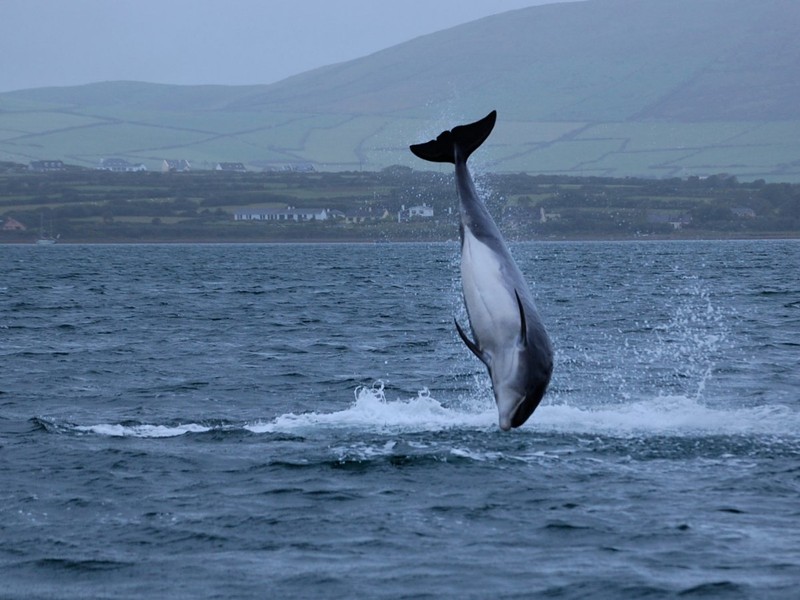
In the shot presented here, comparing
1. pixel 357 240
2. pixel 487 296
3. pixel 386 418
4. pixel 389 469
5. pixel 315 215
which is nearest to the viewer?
pixel 487 296

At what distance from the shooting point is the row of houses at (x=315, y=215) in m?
183

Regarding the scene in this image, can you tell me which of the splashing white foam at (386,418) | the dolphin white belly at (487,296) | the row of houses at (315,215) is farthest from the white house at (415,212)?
the dolphin white belly at (487,296)

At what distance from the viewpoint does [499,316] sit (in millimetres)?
13609

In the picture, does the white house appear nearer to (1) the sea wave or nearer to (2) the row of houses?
(2) the row of houses

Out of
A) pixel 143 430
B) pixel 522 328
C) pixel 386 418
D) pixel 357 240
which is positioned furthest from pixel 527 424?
pixel 357 240

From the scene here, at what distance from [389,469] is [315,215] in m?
166

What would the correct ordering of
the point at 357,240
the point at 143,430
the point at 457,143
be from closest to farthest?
the point at 457,143, the point at 143,430, the point at 357,240

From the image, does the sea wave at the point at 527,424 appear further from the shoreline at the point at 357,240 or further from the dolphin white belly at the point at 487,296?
the shoreline at the point at 357,240

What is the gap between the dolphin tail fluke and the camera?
1484 cm

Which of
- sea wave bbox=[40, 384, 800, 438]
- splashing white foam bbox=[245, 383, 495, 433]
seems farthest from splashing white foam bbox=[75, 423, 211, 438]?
splashing white foam bbox=[245, 383, 495, 433]

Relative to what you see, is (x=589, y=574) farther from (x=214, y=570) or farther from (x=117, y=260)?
(x=117, y=260)

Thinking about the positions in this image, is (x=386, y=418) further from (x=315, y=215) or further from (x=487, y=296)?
(x=315, y=215)

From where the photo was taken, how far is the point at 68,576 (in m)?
13.8

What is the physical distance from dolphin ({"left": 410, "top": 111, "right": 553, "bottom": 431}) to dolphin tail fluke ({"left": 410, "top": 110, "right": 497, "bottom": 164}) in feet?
0.04
